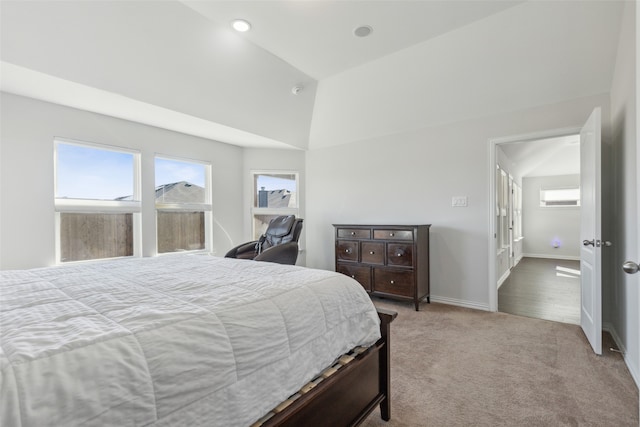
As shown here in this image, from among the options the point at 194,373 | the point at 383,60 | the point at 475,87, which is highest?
the point at 383,60

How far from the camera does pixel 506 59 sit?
276 centimetres

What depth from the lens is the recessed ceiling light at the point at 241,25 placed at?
2.48 metres

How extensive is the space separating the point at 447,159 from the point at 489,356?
221 cm

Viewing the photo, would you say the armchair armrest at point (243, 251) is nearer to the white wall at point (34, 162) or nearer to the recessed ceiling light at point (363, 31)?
the white wall at point (34, 162)

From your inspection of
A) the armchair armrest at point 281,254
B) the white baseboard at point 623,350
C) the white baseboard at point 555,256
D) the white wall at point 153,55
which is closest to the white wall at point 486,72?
the white wall at point 153,55

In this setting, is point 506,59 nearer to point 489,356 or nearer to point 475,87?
point 475,87

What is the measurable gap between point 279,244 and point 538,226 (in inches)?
287

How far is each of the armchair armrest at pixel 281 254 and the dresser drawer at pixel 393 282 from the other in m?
1.01

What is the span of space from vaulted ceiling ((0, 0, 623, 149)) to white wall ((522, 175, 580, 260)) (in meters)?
5.67

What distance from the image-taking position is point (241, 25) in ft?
8.27

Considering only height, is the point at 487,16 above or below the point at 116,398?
above

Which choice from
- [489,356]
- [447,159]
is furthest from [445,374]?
[447,159]

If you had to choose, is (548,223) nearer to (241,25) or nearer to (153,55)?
(241,25)

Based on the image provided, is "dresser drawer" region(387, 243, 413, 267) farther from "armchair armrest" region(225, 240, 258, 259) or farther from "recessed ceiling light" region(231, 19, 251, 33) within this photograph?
"recessed ceiling light" region(231, 19, 251, 33)
